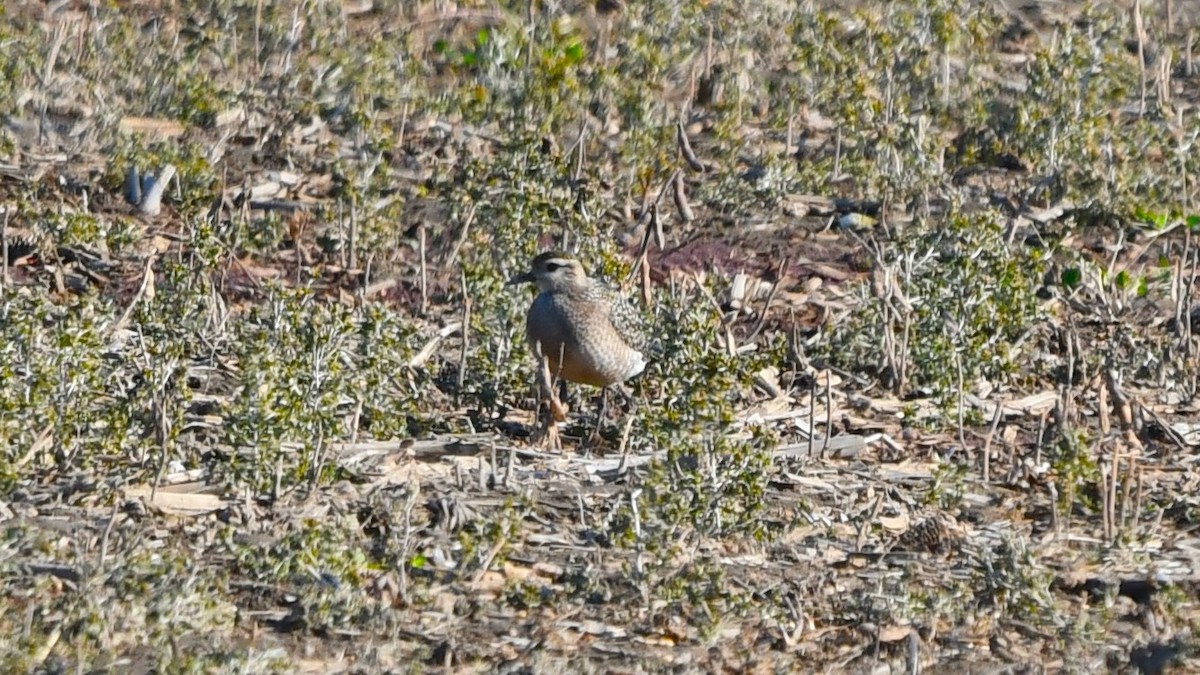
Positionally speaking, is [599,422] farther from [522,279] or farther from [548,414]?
[522,279]

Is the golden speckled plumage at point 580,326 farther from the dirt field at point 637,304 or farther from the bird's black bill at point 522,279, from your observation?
the dirt field at point 637,304

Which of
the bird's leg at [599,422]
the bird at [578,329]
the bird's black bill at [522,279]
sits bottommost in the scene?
the bird's leg at [599,422]

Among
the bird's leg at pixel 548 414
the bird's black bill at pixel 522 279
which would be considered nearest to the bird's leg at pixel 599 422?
the bird's leg at pixel 548 414

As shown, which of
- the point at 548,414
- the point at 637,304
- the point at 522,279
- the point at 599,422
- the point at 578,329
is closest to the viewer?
the point at 548,414

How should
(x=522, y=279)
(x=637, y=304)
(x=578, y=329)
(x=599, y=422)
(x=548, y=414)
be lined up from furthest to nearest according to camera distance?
1. (x=637, y=304)
2. (x=522, y=279)
3. (x=578, y=329)
4. (x=599, y=422)
5. (x=548, y=414)

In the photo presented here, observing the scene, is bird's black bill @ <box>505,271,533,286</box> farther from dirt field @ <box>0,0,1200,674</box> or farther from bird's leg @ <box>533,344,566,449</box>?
bird's leg @ <box>533,344,566,449</box>

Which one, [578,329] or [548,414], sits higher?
[578,329]

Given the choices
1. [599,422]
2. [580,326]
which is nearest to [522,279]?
[580,326]

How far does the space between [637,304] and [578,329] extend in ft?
2.76

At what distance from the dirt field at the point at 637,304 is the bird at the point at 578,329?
126 millimetres

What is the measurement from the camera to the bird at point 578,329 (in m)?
9.78

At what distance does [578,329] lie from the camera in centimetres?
984

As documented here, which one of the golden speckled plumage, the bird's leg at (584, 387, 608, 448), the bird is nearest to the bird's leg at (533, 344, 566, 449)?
the bird

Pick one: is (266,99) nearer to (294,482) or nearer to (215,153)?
(215,153)
